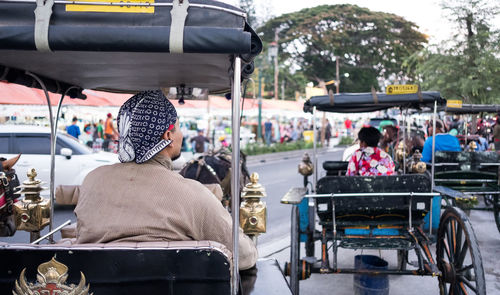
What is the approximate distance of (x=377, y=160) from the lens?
16.7ft

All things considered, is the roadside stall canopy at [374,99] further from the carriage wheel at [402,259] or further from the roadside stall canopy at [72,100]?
the carriage wheel at [402,259]

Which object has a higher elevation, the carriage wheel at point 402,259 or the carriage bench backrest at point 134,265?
the carriage bench backrest at point 134,265

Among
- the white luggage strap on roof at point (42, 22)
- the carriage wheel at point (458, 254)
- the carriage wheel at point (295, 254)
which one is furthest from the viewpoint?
the carriage wheel at point (295, 254)

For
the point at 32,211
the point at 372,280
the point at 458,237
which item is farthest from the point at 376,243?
the point at 32,211

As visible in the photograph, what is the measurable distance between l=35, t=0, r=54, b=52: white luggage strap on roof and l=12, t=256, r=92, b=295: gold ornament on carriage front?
34.0 inches

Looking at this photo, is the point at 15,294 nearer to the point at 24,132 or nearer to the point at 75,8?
the point at 75,8

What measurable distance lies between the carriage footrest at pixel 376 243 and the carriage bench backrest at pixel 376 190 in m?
0.26

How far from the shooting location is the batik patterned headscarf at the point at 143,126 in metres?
2.22

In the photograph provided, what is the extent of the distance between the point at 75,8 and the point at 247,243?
1.43m

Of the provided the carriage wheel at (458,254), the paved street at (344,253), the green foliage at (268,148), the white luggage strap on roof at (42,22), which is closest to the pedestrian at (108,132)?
the green foliage at (268,148)

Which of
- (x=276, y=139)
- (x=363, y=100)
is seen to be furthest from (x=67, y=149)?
(x=276, y=139)

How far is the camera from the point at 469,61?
69.8 feet

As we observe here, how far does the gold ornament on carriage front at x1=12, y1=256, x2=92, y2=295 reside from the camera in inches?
73.4

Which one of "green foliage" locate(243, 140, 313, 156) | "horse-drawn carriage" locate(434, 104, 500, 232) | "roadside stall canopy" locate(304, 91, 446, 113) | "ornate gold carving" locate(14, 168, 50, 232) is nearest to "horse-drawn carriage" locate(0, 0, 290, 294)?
"ornate gold carving" locate(14, 168, 50, 232)
